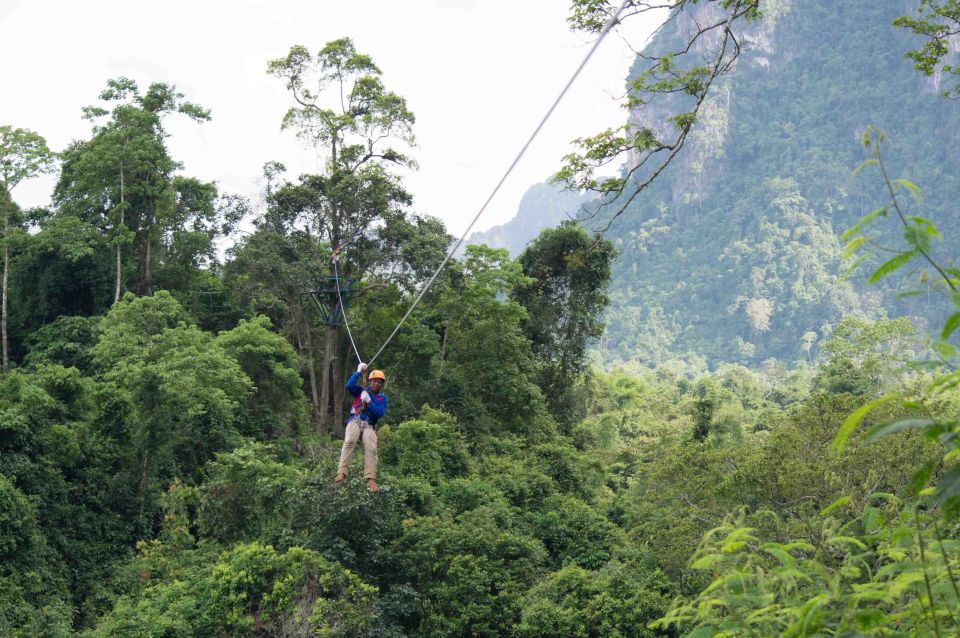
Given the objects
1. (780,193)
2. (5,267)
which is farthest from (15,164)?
(780,193)

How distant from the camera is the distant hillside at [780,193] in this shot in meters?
84.8

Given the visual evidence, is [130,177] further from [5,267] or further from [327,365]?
[327,365]

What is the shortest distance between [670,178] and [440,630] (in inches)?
4218

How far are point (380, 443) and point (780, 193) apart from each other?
91179 millimetres

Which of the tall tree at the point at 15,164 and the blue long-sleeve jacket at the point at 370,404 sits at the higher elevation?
the tall tree at the point at 15,164

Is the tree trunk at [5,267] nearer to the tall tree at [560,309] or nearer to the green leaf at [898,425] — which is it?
the tall tree at [560,309]

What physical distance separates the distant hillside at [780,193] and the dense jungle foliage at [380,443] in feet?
196

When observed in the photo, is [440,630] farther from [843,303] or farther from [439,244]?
[843,303]

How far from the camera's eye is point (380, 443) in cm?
1509

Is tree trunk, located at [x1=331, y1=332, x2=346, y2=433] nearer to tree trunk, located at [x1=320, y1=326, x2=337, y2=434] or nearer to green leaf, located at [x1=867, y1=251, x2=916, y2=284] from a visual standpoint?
tree trunk, located at [x1=320, y1=326, x2=337, y2=434]

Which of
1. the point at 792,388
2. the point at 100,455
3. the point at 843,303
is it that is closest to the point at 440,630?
the point at 100,455

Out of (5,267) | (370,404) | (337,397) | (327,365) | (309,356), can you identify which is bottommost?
(370,404)

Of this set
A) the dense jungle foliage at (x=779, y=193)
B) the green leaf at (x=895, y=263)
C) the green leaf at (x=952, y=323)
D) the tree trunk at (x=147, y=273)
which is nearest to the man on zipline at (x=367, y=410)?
the green leaf at (x=895, y=263)

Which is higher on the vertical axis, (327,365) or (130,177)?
(130,177)
